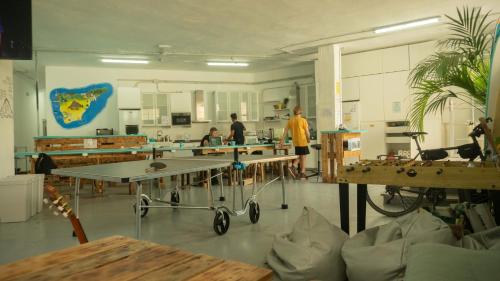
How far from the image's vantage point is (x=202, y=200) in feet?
20.1

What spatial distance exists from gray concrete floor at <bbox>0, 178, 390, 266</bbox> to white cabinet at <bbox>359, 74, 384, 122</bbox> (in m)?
3.61

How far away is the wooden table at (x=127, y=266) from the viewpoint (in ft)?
3.19

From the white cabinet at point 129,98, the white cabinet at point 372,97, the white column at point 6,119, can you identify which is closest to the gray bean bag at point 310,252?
the white column at point 6,119

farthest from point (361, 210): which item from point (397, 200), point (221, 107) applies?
point (221, 107)

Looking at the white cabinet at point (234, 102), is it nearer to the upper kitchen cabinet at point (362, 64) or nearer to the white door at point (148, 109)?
the white door at point (148, 109)

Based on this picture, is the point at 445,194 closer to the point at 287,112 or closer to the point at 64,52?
the point at 287,112

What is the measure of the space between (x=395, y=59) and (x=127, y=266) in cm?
911

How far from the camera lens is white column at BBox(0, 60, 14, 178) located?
519 cm

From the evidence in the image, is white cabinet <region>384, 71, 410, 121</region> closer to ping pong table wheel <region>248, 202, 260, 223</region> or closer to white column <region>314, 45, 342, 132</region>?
white column <region>314, 45, 342, 132</region>

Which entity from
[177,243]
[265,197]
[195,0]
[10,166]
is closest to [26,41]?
[10,166]

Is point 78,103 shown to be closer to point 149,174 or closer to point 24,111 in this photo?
point 24,111

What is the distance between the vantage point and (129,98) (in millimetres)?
10547

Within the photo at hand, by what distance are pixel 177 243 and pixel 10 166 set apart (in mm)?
3329

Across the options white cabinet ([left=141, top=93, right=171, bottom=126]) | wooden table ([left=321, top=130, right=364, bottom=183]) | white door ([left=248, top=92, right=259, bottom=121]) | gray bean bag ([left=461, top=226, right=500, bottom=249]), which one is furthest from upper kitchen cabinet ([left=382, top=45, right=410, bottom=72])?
gray bean bag ([left=461, top=226, right=500, bottom=249])
